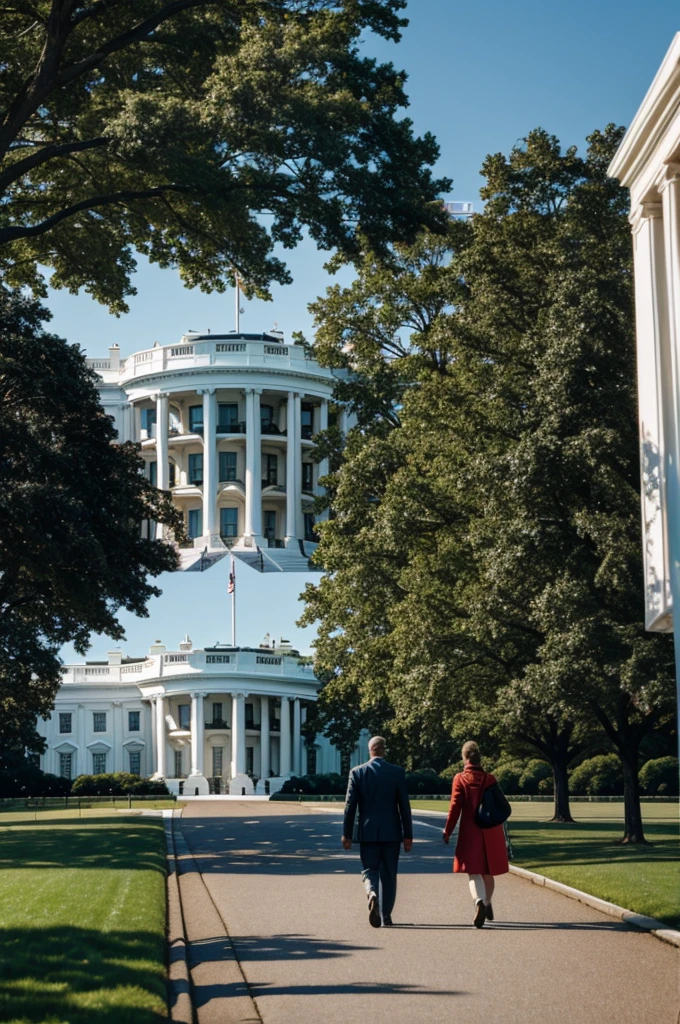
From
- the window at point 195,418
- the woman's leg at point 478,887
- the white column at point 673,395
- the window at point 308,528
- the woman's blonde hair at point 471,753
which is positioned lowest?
the woman's leg at point 478,887

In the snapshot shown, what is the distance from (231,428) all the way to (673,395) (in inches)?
3973

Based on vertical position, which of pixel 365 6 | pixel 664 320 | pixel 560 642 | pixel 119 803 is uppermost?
pixel 365 6

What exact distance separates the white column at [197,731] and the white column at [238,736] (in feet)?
6.51

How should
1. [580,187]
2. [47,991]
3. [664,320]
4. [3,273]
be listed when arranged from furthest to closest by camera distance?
[580,187], [3,273], [664,320], [47,991]

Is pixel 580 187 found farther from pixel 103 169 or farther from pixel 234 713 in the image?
pixel 234 713

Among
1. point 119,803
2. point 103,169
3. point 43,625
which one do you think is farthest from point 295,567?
point 103,169

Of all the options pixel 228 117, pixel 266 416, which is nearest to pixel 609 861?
pixel 228 117

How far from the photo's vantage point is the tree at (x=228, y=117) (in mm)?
17672

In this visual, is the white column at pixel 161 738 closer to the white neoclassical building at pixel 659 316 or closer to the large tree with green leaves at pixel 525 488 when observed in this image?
the large tree with green leaves at pixel 525 488

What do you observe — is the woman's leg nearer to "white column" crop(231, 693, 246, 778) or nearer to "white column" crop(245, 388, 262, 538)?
"white column" crop(231, 693, 246, 778)

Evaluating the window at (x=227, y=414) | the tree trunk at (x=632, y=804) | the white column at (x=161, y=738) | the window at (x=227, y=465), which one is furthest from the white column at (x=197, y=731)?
the tree trunk at (x=632, y=804)

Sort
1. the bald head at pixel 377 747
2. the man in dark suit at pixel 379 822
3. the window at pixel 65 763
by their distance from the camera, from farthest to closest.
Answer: the window at pixel 65 763 → the bald head at pixel 377 747 → the man in dark suit at pixel 379 822

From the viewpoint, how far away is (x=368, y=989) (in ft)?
32.1

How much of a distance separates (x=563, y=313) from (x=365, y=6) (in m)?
7.58
